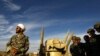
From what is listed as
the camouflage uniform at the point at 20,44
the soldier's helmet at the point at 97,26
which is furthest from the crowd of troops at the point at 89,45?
the camouflage uniform at the point at 20,44

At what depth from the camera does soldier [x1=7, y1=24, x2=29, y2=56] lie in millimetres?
9844

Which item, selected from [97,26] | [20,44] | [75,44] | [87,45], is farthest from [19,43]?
[97,26]

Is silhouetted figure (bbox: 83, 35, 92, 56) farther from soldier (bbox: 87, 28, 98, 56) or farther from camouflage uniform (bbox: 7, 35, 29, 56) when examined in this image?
camouflage uniform (bbox: 7, 35, 29, 56)

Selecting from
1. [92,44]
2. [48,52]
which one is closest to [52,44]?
[48,52]

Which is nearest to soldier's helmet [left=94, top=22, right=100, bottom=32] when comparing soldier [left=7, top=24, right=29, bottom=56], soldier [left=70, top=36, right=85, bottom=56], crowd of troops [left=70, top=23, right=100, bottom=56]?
crowd of troops [left=70, top=23, right=100, bottom=56]

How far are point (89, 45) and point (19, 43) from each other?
2.72 m

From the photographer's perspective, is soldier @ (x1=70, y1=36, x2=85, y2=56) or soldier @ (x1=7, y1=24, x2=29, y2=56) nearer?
soldier @ (x1=7, y1=24, x2=29, y2=56)

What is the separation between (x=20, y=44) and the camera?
9914 mm

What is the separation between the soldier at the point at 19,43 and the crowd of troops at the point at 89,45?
1940 millimetres

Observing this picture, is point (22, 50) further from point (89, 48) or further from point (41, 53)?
point (41, 53)

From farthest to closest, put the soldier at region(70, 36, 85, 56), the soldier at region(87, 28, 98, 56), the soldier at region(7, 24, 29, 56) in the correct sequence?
the soldier at region(70, 36, 85, 56)
the soldier at region(87, 28, 98, 56)
the soldier at region(7, 24, 29, 56)

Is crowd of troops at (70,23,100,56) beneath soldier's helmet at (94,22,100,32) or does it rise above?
beneath

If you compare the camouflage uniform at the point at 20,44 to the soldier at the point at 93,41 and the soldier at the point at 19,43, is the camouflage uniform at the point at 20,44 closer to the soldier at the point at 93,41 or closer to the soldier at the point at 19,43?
the soldier at the point at 19,43

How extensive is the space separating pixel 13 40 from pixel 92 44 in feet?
9.96
